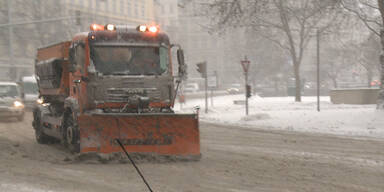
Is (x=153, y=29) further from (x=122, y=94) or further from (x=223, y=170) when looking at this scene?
(x=223, y=170)

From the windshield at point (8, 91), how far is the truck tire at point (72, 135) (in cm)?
1118

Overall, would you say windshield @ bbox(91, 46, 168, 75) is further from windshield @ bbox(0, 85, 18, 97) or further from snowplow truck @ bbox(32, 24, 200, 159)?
windshield @ bbox(0, 85, 18, 97)

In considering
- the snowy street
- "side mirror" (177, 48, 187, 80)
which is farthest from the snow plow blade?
"side mirror" (177, 48, 187, 80)

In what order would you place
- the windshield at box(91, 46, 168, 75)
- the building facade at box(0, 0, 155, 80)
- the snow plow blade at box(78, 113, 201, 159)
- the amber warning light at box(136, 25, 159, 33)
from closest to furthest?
the snow plow blade at box(78, 113, 201, 159) → the windshield at box(91, 46, 168, 75) → the amber warning light at box(136, 25, 159, 33) → the building facade at box(0, 0, 155, 80)

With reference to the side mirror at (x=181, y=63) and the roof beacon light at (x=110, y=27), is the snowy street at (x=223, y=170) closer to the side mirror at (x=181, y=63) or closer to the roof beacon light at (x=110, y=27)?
the side mirror at (x=181, y=63)

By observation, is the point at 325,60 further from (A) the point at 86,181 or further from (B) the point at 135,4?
(A) the point at 86,181

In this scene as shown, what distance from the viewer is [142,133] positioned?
32.3 ft

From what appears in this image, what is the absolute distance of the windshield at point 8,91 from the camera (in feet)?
70.2

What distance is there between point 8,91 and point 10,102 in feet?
2.12

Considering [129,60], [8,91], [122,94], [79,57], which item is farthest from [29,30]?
[122,94]

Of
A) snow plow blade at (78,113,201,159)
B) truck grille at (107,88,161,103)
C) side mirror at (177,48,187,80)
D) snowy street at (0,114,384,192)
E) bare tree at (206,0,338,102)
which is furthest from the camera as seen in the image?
bare tree at (206,0,338,102)

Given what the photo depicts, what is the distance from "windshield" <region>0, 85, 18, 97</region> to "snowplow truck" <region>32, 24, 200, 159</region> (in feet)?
36.0

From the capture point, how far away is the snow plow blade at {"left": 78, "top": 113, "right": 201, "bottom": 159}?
9688 mm

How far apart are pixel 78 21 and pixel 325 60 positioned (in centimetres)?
3535
